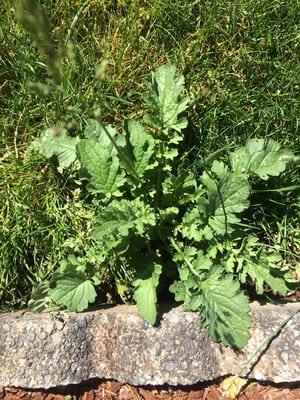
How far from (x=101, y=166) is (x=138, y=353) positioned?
78 centimetres

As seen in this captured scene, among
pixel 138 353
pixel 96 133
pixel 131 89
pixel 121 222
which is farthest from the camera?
pixel 131 89

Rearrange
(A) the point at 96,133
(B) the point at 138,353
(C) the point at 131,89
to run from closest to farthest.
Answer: (B) the point at 138,353, (A) the point at 96,133, (C) the point at 131,89

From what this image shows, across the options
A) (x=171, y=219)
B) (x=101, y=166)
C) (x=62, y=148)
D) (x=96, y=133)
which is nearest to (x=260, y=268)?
(x=171, y=219)

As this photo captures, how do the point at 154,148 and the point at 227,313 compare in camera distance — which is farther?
the point at 154,148

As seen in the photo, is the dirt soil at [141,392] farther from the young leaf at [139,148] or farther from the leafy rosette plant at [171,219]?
the young leaf at [139,148]

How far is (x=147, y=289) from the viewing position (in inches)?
94.0

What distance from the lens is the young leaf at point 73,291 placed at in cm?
241

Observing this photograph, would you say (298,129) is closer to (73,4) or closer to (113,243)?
(113,243)

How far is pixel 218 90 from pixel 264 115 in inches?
9.7

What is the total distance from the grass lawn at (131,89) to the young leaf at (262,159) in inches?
6.8

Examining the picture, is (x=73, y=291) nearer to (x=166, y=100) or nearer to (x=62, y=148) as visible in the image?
(x=62, y=148)

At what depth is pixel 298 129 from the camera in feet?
8.77

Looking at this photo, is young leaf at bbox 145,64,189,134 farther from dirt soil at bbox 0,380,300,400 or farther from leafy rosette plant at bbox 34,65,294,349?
dirt soil at bbox 0,380,300,400

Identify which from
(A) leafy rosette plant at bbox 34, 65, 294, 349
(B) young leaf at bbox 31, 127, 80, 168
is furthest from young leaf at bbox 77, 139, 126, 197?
(B) young leaf at bbox 31, 127, 80, 168
